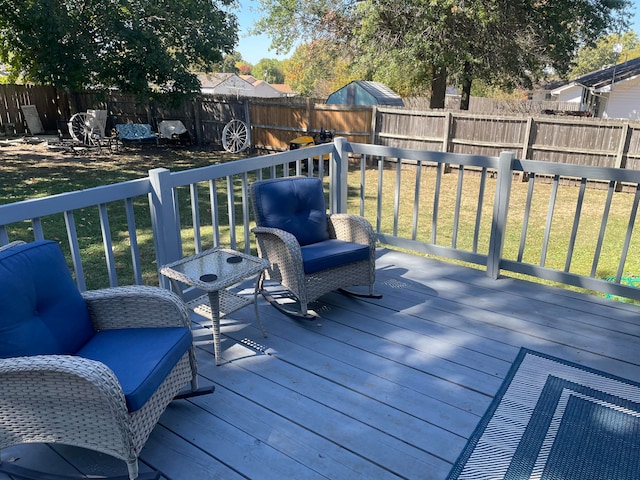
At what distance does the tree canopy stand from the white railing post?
8.24 meters

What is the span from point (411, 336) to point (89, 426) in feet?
5.82

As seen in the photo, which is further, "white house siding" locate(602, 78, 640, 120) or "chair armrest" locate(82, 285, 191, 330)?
"white house siding" locate(602, 78, 640, 120)

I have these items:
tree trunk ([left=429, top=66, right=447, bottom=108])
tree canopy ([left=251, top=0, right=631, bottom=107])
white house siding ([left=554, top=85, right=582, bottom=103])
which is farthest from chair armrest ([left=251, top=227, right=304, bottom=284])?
white house siding ([left=554, top=85, right=582, bottom=103])

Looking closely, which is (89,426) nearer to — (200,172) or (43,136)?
(200,172)

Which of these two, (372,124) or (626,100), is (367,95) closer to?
(372,124)

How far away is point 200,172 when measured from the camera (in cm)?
284

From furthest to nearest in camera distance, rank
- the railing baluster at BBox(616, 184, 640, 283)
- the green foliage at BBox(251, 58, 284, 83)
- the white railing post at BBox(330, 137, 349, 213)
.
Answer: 1. the green foliage at BBox(251, 58, 284, 83)
2. the white railing post at BBox(330, 137, 349, 213)
3. the railing baluster at BBox(616, 184, 640, 283)

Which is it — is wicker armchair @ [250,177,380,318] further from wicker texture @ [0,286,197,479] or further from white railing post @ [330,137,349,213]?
wicker texture @ [0,286,197,479]

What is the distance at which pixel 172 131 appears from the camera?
1212 centimetres

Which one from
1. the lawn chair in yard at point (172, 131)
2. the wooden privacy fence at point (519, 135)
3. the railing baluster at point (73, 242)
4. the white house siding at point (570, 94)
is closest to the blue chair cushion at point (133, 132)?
the lawn chair in yard at point (172, 131)

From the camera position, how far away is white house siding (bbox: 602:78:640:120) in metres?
16.0

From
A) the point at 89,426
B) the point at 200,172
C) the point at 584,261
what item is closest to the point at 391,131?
the point at 584,261

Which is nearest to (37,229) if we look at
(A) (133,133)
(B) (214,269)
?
(B) (214,269)

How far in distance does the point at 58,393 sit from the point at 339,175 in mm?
2994
